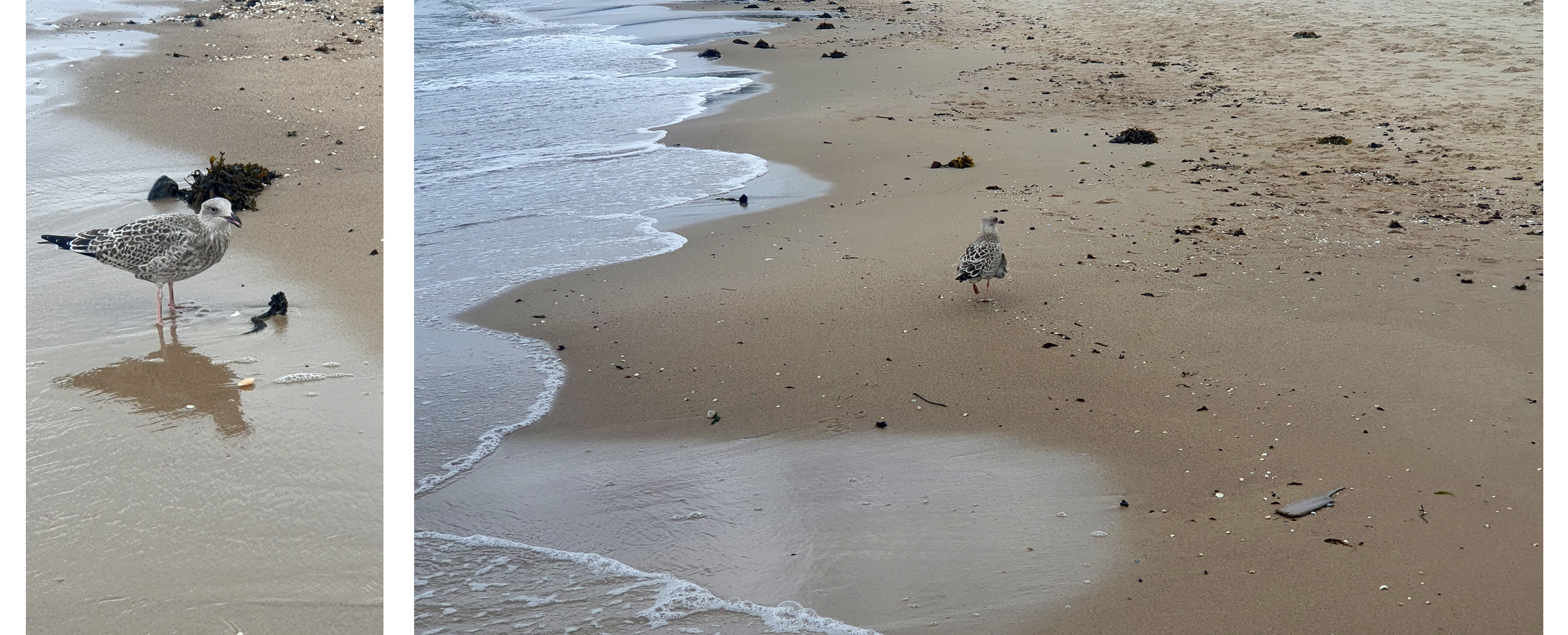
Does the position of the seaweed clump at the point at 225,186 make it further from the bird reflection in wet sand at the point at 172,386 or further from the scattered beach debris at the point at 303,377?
the scattered beach debris at the point at 303,377

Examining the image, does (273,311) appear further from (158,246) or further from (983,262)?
(983,262)

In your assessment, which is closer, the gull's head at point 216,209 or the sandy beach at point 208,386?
the sandy beach at point 208,386

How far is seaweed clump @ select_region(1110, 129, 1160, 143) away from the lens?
7500mm

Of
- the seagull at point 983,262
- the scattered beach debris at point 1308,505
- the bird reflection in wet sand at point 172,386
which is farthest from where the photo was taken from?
the seagull at point 983,262

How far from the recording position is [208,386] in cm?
355

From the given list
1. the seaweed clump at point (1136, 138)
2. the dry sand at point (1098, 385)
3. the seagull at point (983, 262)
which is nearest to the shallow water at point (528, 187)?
the dry sand at point (1098, 385)

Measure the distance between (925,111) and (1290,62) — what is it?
3.90 metres

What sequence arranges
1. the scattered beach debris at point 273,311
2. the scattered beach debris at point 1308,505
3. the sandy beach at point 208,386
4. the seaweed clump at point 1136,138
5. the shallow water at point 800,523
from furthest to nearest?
the seaweed clump at point 1136,138 < the scattered beach debris at point 273,311 < the scattered beach debris at point 1308,505 < the shallow water at point 800,523 < the sandy beach at point 208,386

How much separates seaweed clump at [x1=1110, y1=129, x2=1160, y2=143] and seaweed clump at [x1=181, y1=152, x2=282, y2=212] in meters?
5.68

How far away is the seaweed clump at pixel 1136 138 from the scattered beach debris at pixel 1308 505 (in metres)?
4.94

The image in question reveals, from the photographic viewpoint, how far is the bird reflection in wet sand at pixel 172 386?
3.29 metres

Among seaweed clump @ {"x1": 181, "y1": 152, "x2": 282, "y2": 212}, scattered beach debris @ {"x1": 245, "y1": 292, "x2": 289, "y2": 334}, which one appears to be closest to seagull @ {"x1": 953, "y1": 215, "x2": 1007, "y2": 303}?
scattered beach debris @ {"x1": 245, "y1": 292, "x2": 289, "y2": 334}

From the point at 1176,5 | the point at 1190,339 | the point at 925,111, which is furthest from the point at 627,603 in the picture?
the point at 1176,5

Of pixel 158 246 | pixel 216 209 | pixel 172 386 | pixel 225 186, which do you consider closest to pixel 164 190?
pixel 225 186
